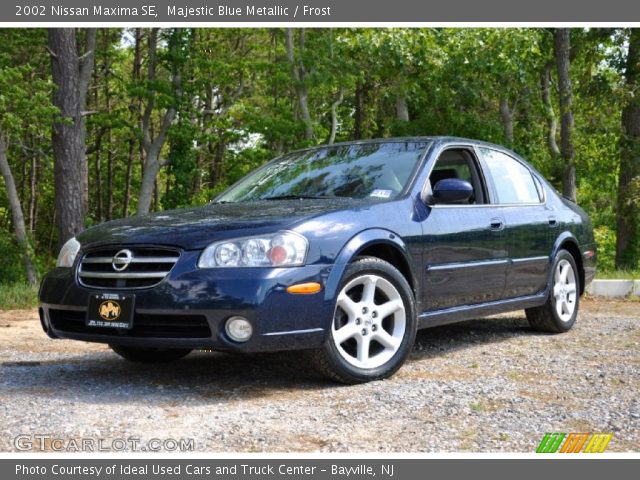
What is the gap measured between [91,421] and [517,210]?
4040 mm

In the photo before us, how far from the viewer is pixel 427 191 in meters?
6.00

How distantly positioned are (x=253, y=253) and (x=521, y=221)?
2955 millimetres

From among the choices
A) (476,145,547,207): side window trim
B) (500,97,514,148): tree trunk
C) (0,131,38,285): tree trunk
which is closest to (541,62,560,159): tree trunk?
(500,97,514,148): tree trunk

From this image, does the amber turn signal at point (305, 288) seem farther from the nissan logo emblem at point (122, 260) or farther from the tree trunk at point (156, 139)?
the tree trunk at point (156, 139)

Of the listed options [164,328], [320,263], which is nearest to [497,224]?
[320,263]

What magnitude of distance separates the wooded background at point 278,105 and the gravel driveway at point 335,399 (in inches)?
480

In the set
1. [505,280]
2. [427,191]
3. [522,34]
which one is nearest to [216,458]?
[427,191]

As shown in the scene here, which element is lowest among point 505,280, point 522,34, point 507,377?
point 507,377

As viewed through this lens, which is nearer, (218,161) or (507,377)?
(507,377)

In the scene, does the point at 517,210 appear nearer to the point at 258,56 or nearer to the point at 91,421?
the point at 91,421

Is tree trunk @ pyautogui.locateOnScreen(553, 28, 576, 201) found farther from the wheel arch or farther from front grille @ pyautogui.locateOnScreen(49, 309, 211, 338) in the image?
front grille @ pyautogui.locateOnScreen(49, 309, 211, 338)

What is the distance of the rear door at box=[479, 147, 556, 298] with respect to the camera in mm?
6797

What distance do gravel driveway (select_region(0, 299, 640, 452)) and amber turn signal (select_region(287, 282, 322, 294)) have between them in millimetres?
605

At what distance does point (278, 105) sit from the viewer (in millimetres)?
30422
